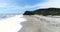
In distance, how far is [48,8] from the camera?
4.89ft

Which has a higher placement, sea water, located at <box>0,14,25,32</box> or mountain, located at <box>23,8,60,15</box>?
mountain, located at <box>23,8,60,15</box>

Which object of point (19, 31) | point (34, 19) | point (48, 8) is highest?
point (48, 8)

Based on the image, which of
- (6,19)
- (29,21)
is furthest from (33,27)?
(6,19)

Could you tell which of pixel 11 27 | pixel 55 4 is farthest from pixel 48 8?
pixel 11 27

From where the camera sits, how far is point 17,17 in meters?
1.48

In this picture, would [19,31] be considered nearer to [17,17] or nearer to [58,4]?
[17,17]

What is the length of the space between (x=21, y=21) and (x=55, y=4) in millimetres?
440

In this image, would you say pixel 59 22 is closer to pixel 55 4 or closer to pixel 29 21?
pixel 55 4

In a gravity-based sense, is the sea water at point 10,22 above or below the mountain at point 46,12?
below

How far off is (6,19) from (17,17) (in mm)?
127

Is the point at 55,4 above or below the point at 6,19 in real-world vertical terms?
above

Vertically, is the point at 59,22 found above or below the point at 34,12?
below

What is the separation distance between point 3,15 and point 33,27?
1.21ft

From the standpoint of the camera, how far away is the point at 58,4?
1.50 metres
